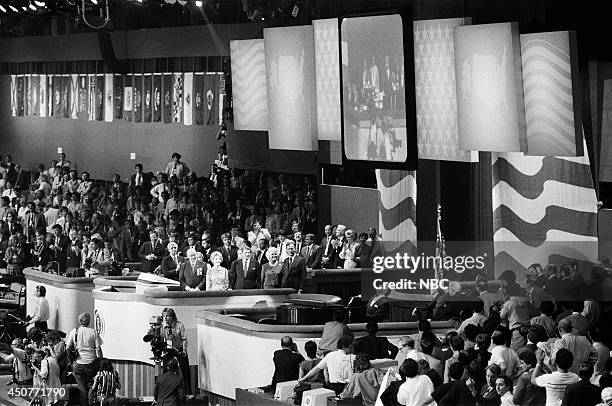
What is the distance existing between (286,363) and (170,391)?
67.1 inches

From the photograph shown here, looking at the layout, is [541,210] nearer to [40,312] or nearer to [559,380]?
[559,380]

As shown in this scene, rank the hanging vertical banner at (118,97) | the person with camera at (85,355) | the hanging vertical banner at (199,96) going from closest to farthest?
the person with camera at (85,355), the hanging vertical banner at (199,96), the hanging vertical banner at (118,97)

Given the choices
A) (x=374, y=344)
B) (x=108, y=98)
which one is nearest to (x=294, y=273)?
(x=374, y=344)

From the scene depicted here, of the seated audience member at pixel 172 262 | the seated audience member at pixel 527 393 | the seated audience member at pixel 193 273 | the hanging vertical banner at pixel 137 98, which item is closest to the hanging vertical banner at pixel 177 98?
the hanging vertical banner at pixel 137 98

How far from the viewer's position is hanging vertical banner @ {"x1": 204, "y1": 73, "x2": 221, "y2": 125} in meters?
33.8

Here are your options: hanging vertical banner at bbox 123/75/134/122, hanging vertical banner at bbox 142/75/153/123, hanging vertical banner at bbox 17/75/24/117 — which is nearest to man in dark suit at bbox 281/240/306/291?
hanging vertical banner at bbox 142/75/153/123

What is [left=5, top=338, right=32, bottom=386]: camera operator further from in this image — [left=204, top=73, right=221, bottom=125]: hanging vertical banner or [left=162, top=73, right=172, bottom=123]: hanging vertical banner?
[left=162, top=73, right=172, bottom=123]: hanging vertical banner

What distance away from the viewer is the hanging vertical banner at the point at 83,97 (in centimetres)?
3978

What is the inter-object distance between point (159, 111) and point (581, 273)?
63.4ft

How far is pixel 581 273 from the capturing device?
1881cm

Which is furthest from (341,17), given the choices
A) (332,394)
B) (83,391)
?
(332,394)

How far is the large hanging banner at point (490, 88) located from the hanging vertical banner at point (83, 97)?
21315mm

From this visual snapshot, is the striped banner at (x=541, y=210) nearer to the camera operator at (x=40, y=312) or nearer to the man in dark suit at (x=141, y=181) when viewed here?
the camera operator at (x=40, y=312)

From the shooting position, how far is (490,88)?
63.8ft
